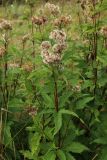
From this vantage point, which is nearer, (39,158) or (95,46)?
(39,158)

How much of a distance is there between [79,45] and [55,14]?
1.24 feet

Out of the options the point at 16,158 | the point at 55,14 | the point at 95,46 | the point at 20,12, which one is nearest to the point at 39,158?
the point at 16,158

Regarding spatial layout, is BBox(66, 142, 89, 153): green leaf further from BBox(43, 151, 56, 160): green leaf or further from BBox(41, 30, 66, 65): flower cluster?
BBox(41, 30, 66, 65): flower cluster

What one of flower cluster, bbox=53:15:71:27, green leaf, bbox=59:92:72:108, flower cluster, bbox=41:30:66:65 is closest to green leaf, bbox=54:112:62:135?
green leaf, bbox=59:92:72:108

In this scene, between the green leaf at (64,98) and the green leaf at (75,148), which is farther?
the green leaf at (75,148)

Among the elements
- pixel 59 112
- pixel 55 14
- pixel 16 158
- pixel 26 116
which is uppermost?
pixel 55 14

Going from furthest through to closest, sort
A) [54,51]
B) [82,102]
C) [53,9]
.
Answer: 1. [53,9]
2. [82,102]
3. [54,51]

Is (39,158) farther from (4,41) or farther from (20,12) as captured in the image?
(20,12)

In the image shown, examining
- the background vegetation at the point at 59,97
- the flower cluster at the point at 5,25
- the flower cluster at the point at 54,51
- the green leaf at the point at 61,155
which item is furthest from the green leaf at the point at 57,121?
the flower cluster at the point at 5,25

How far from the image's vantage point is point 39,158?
12.0ft

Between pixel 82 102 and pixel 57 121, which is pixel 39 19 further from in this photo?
pixel 57 121

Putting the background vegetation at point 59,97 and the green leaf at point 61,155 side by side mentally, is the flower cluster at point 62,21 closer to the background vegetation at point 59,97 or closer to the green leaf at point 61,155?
the background vegetation at point 59,97

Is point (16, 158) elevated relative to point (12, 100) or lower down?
lower down

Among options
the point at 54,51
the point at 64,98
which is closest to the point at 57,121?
the point at 64,98
